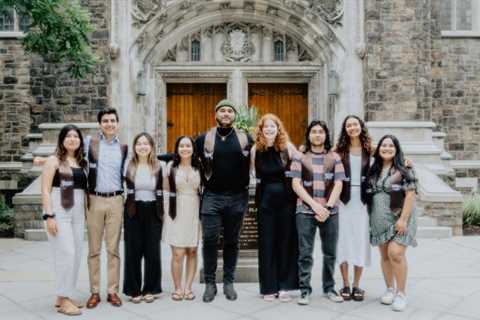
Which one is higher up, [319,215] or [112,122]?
[112,122]

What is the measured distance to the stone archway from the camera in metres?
10.5

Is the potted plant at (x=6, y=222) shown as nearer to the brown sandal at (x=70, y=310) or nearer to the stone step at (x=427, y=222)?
the brown sandal at (x=70, y=310)

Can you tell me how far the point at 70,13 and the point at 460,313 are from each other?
663 cm

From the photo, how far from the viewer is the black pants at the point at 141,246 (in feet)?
16.1

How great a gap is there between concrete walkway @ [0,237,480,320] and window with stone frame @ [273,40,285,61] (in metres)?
5.58

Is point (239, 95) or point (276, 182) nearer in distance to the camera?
point (276, 182)

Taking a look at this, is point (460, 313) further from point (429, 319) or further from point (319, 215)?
point (319, 215)

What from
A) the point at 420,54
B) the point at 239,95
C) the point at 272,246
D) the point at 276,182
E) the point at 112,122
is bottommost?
the point at 272,246

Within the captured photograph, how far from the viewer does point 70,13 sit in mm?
7715

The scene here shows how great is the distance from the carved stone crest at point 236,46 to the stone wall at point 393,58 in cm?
259

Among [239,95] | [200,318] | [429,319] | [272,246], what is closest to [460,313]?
[429,319]

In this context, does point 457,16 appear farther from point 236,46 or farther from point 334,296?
point 334,296

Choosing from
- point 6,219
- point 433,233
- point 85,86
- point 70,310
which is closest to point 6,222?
point 6,219

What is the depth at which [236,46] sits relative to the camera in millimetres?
11055
